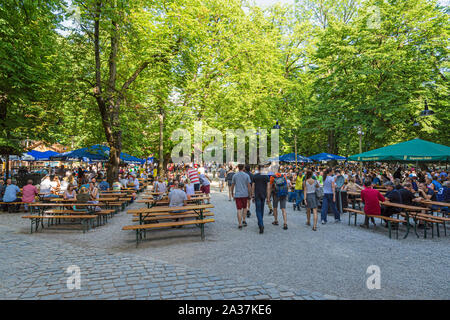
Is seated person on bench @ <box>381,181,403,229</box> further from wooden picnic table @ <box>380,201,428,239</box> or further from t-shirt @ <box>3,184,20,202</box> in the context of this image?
t-shirt @ <box>3,184,20,202</box>

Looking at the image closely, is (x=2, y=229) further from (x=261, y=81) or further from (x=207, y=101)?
(x=261, y=81)

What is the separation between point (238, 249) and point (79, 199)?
6.09 m

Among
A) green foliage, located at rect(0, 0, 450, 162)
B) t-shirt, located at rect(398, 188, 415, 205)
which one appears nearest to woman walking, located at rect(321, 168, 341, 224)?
t-shirt, located at rect(398, 188, 415, 205)

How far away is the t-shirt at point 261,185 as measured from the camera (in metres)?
8.03

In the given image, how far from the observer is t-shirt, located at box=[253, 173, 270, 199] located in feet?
26.3

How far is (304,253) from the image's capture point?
226 inches

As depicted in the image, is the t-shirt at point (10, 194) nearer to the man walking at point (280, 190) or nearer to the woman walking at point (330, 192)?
the man walking at point (280, 190)

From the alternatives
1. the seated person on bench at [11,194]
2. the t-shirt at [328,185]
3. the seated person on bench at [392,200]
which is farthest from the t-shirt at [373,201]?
the seated person on bench at [11,194]

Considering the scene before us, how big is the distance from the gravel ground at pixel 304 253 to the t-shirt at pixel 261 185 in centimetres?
108

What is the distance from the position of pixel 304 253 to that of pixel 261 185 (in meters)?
2.74

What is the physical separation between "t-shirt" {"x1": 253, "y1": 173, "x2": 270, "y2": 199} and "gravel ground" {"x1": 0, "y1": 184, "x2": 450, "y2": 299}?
1084 mm

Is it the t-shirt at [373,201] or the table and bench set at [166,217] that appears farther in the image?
the t-shirt at [373,201]

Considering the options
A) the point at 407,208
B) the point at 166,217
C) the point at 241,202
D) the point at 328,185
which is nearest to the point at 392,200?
the point at 407,208
